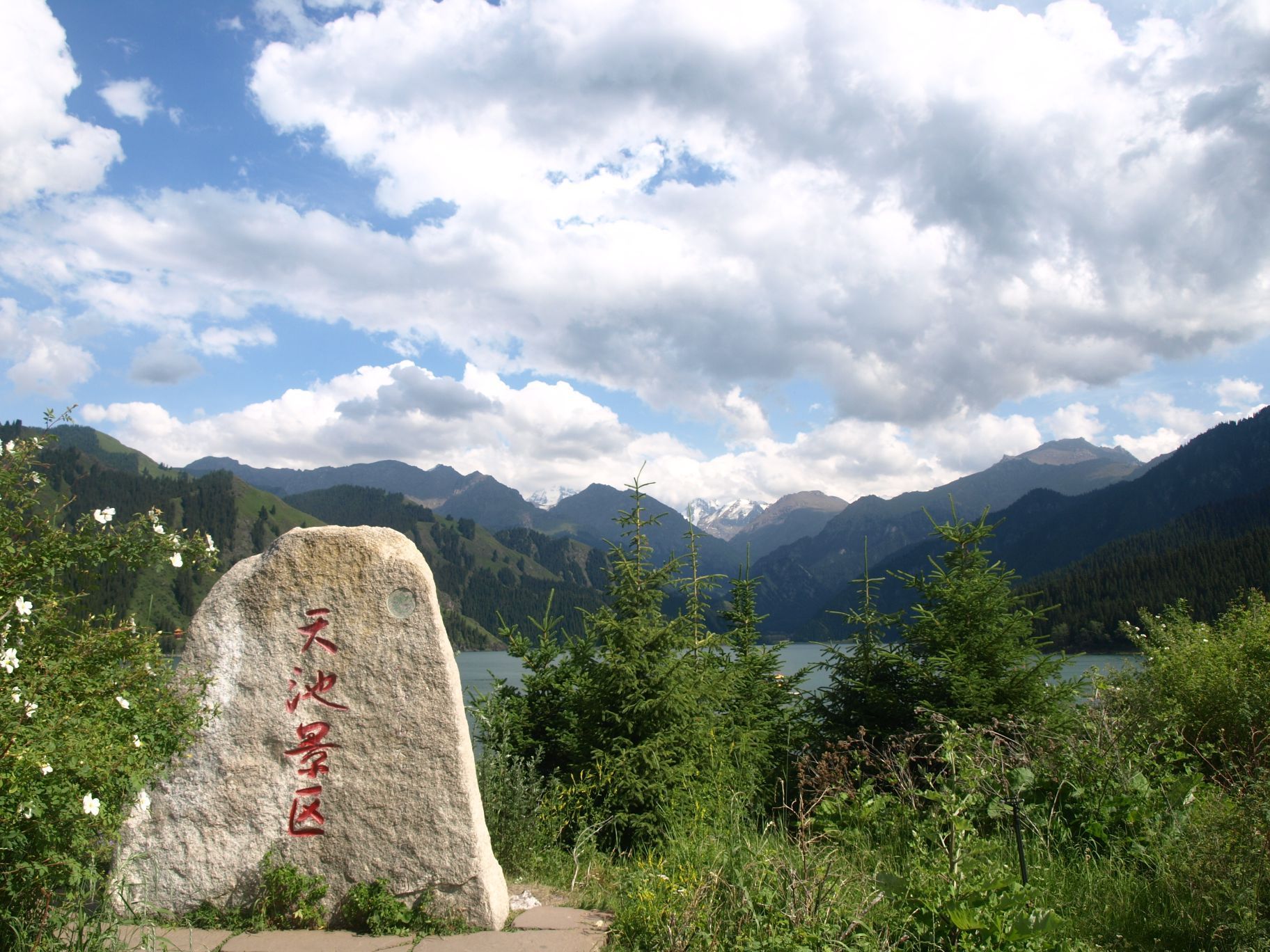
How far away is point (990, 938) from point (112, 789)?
478 cm

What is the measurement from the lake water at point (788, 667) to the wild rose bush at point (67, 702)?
2.20 meters

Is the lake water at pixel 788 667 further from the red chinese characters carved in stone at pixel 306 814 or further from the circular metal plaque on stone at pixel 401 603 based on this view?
the red chinese characters carved in stone at pixel 306 814

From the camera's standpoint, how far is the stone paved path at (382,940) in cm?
Answer: 495

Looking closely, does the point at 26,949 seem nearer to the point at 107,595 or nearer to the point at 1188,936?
the point at 1188,936

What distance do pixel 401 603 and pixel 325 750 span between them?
1216mm

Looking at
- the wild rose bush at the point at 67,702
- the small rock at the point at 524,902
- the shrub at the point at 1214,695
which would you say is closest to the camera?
the wild rose bush at the point at 67,702

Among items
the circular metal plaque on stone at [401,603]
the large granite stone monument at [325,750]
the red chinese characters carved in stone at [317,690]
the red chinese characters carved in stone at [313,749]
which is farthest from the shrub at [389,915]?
the circular metal plaque on stone at [401,603]

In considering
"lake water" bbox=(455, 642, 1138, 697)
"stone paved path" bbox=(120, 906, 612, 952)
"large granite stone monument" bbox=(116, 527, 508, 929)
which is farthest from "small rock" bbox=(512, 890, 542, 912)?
"lake water" bbox=(455, 642, 1138, 697)

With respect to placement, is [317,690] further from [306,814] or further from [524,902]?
[524,902]

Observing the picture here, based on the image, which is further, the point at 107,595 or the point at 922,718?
the point at 107,595

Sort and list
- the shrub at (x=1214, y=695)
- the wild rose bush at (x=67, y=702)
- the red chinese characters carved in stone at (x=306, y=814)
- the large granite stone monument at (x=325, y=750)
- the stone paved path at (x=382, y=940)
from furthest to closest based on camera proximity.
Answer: the shrub at (x=1214, y=695) < the red chinese characters carved in stone at (x=306, y=814) < the large granite stone monument at (x=325, y=750) < the stone paved path at (x=382, y=940) < the wild rose bush at (x=67, y=702)

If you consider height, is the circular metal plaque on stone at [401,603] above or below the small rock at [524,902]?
above

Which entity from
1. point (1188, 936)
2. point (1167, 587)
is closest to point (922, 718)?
point (1188, 936)

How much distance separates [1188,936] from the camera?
14.1 feet
